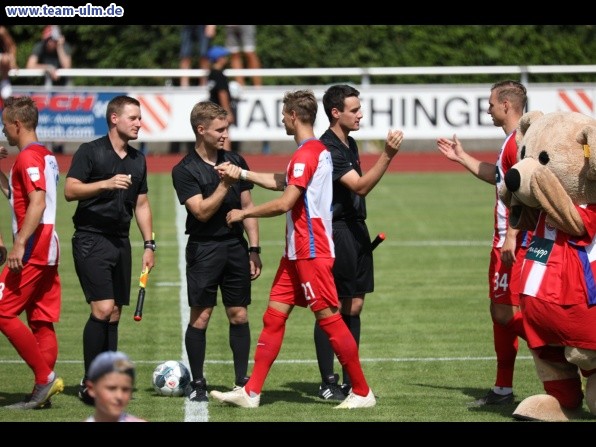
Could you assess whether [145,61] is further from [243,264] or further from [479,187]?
[243,264]

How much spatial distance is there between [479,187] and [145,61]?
8562 millimetres

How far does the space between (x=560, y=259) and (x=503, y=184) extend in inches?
30.3

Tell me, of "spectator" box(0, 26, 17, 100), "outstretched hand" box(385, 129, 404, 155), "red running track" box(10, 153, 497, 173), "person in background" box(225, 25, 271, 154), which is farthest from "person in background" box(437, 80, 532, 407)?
"person in background" box(225, 25, 271, 154)

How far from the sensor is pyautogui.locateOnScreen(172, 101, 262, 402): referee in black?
29.9ft

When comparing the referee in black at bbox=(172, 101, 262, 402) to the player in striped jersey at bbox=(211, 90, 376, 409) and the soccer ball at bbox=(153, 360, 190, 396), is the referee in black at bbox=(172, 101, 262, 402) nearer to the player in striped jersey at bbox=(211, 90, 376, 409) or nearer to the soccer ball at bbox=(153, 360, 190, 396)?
the soccer ball at bbox=(153, 360, 190, 396)

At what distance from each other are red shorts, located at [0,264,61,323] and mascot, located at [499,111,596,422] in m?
3.44

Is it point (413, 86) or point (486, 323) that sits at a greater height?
point (413, 86)

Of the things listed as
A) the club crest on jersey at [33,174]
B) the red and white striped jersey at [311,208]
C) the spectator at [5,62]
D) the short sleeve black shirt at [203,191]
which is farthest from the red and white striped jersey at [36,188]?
the spectator at [5,62]

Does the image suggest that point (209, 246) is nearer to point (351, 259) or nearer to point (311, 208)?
point (311, 208)

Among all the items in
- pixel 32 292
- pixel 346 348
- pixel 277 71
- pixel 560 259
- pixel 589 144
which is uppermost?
pixel 277 71

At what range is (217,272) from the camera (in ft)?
30.2

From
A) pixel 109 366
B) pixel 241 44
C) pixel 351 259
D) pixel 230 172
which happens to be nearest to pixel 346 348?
pixel 351 259
